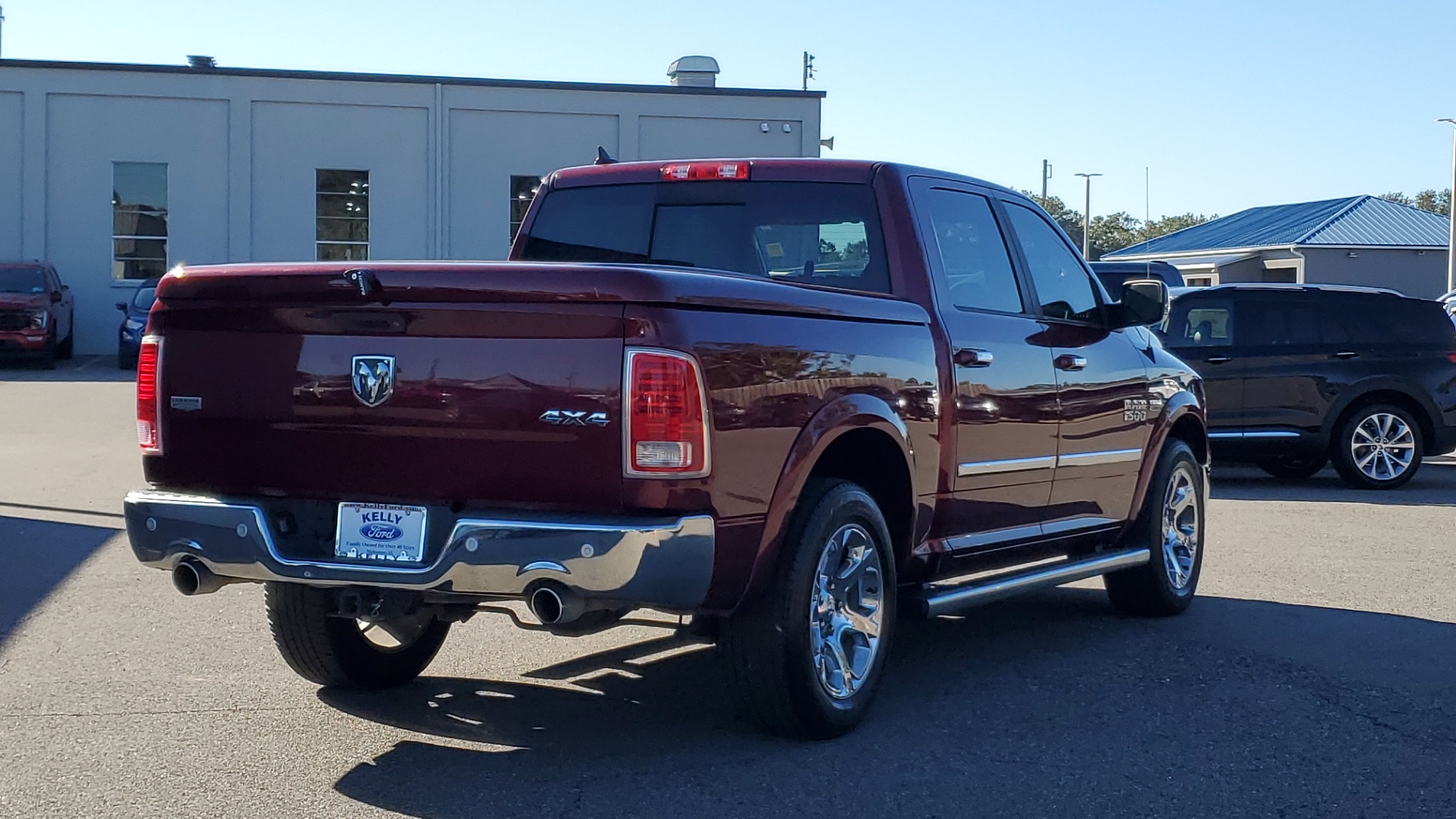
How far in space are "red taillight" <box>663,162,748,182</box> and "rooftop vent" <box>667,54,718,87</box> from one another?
3088 centimetres

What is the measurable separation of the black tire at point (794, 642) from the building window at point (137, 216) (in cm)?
3119

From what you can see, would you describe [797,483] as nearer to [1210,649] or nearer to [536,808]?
[536,808]

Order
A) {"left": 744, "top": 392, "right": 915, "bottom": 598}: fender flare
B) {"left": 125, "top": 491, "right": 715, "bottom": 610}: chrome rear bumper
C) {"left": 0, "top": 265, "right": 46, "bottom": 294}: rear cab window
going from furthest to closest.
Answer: {"left": 0, "top": 265, "right": 46, "bottom": 294}: rear cab window → {"left": 744, "top": 392, "right": 915, "bottom": 598}: fender flare → {"left": 125, "top": 491, "right": 715, "bottom": 610}: chrome rear bumper

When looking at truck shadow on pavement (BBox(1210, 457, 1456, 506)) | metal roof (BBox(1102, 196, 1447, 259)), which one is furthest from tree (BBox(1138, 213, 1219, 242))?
truck shadow on pavement (BBox(1210, 457, 1456, 506))

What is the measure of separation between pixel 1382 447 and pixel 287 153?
84.5ft

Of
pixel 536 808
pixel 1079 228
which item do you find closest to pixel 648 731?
pixel 536 808

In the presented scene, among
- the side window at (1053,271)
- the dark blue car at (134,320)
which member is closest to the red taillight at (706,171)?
the side window at (1053,271)

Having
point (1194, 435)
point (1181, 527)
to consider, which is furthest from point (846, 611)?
point (1194, 435)

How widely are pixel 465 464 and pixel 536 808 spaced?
994 mm

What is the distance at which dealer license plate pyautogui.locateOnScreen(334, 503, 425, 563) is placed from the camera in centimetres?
490

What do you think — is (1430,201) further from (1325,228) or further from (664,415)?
(664,415)

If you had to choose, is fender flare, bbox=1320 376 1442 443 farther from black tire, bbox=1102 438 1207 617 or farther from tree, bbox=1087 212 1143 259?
tree, bbox=1087 212 1143 259

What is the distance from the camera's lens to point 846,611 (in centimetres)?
561

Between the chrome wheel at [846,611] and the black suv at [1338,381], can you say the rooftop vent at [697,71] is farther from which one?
the chrome wheel at [846,611]
